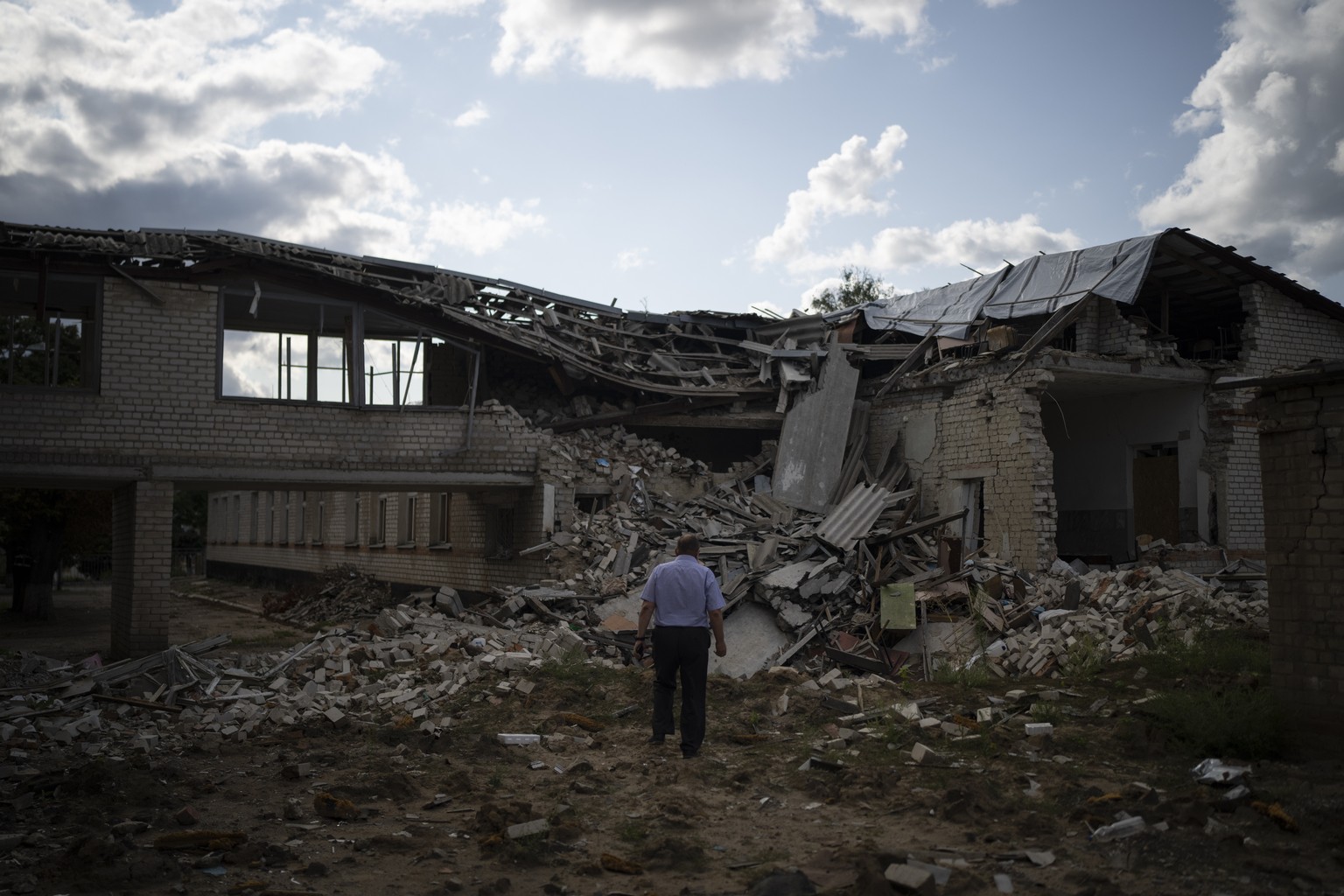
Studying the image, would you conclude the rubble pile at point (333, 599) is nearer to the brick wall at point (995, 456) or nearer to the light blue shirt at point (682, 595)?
the brick wall at point (995, 456)

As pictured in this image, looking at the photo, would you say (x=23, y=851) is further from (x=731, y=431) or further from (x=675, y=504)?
(x=731, y=431)

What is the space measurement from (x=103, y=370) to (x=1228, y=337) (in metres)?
18.4

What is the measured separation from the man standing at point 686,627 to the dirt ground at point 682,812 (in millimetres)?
413

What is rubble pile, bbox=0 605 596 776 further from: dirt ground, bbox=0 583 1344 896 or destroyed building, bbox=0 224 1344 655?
destroyed building, bbox=0 224 1344 655

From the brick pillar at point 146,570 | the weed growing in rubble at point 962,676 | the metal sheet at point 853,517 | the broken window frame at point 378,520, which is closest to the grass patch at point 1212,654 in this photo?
the weed growing in rubble at point 962,676

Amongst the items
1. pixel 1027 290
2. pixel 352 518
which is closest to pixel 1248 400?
pixel 1027 290

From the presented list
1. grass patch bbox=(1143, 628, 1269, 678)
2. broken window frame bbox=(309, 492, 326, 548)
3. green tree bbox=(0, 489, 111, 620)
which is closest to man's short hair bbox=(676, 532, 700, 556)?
grass patch bbox=(1143, 628, 1269, 678)

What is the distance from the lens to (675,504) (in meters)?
17.9

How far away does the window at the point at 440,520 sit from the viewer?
2030 centimetres

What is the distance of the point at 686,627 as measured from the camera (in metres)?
7.92

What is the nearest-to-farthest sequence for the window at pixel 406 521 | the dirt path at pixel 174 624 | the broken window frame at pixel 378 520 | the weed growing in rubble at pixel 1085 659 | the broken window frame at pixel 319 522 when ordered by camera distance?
the weed growing in rubble at pixel 1085 659
the dirt path at pixel 174 624
the window at pixel 406 521
the broken window frame at pixel 378 520
the broken window frame at pixel 319 522

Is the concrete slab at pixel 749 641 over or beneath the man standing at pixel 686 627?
beneath

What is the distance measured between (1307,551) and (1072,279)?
9613 mm

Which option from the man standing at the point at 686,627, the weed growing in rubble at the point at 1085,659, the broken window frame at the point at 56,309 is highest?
the broken window frame at the point at 56,309
